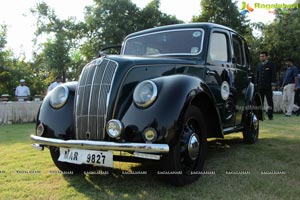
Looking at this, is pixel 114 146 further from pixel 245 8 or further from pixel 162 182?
pixel 245 8

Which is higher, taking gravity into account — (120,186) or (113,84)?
(113,84)

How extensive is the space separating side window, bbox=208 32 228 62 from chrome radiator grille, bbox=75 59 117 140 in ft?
5.64

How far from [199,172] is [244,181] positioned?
490 mm

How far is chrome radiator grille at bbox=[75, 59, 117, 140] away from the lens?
3189 millimetres

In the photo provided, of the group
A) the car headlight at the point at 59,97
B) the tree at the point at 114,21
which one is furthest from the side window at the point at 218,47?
the tree at the point at 114,21

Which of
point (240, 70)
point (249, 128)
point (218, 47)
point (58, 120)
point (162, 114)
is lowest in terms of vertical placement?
point (249, 128)

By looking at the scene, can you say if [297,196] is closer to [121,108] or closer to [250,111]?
[121,108]

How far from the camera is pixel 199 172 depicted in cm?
347

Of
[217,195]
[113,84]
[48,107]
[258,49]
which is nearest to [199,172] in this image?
[217,195]

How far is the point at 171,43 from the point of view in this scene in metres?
4.53

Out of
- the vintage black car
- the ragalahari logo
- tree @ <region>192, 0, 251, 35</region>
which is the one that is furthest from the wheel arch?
the ragalahari logo

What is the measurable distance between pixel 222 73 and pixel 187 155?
1806 mm

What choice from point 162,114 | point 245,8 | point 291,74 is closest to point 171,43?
point 162,114

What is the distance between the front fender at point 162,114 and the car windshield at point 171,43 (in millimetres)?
1288
